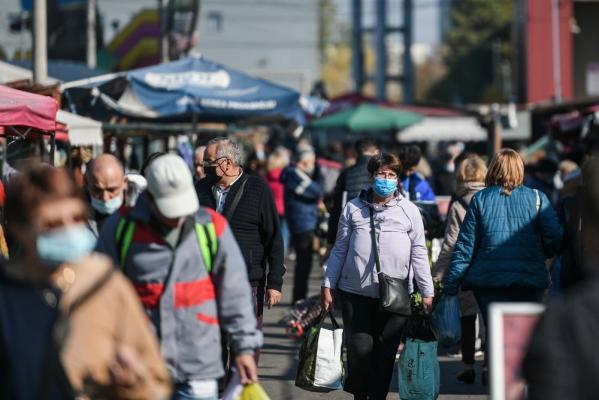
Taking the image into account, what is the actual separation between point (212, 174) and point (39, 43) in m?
6.82

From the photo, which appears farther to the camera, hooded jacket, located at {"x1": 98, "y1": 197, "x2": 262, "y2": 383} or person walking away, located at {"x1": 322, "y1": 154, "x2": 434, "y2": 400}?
person walking away, located at {"x1": 322, "y1": 154, "x2": 434, "y2": 400}

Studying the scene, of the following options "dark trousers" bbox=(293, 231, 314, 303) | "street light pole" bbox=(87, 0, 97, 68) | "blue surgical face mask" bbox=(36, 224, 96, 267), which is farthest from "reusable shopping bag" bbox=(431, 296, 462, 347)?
"street light pole" bbox=(87, 0, 97, 68)

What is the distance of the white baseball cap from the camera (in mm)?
5469

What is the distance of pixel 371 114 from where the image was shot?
25516 mm

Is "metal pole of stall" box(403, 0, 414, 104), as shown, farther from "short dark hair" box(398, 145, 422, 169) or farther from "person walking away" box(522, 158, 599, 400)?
"person walking away" box(522, 158, 599, 400)

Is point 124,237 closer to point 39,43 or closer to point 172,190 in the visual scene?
point 172,190

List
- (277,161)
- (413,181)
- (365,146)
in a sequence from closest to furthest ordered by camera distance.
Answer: (365,146) → (413,181) → (277,161)

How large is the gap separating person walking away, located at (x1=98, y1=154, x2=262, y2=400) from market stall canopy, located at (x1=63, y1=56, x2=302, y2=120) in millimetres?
8672

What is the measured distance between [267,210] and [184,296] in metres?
2.97

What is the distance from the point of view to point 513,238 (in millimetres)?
8203

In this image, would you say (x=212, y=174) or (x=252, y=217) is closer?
(x=252, y=217)

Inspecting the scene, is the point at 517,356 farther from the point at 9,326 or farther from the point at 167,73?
the point at 167,73

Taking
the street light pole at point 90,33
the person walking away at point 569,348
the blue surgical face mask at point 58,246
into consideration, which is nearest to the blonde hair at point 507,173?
the person walking away at point 569,348

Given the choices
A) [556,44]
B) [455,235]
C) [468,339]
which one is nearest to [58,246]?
[455,235]
